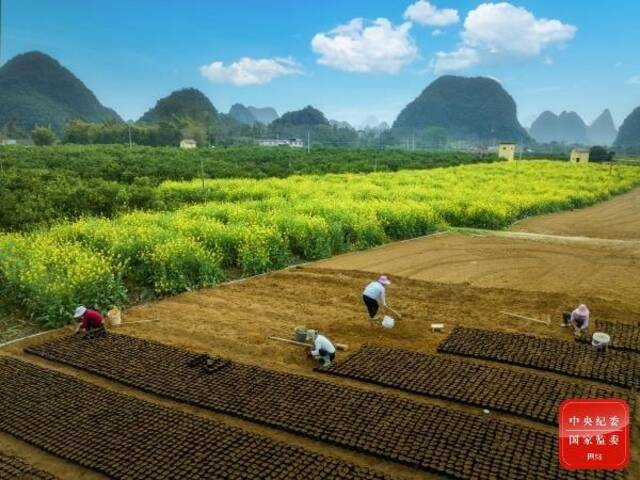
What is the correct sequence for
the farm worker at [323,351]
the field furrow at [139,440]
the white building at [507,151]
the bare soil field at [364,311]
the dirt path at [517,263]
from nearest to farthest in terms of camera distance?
1. the field furrow at [139,440]
2. the bare soil field at [364,311]
3. the farm worker at [323,351]
4. the dirt path at [517,263]
5. the white building at [507,151]

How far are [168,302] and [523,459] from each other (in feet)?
25.4

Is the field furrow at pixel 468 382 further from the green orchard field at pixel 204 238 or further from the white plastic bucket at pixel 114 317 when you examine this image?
the green orchard field at pixel 204 238

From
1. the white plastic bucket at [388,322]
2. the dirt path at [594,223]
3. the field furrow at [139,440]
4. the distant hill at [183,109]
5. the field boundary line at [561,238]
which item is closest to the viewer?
the field furrow at [139,440]

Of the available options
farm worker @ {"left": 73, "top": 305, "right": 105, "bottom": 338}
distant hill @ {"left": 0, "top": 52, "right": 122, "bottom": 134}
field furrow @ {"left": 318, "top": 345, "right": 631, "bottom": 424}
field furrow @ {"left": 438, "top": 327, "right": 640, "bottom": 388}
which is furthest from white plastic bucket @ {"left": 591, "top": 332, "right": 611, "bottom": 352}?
distant hill @ {"left": 0, "top": 52, "right": 122, "bottom": 134}

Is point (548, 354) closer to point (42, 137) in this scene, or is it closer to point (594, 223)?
point (594, 223)

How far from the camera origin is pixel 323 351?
7.84 meters

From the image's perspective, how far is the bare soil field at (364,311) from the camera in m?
7.19

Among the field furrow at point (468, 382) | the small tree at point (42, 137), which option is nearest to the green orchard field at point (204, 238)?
the field furrow at point (468, 382)

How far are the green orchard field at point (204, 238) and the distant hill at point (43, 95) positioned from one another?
453ft

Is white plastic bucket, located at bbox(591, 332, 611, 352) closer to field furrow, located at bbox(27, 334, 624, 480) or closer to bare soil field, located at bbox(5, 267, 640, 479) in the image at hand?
bare soil field, located at bbox(5, 267, 640, 479)

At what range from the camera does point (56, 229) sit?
13664 mm

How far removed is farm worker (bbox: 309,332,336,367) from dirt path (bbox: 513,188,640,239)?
16497mm

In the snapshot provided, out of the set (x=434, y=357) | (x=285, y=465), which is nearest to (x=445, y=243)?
(x=434, y=357)

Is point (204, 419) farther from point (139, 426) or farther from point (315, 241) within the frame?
point (315, 241)
